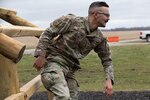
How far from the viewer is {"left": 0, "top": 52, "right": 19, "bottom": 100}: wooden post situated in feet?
14.4

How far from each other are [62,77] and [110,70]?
702mm

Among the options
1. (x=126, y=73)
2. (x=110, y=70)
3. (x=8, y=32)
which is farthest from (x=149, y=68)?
(x=8, y=32)

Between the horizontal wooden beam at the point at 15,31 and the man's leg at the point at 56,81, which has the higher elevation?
the horizontal wooden beam at the point at 15,31

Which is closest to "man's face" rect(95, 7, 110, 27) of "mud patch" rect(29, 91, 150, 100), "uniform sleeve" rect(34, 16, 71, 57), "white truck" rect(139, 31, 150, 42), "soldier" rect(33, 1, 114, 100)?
"soldier" rect(33, 1, 114, 100)

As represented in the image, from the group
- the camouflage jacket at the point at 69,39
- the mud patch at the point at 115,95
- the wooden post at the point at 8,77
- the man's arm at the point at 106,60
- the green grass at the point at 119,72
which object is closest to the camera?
the wooden post at the point at 8,77

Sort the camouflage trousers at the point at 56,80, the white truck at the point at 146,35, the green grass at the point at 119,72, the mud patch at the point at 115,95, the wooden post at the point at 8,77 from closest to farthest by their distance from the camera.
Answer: the wooden post at the point at 8,77
the camouflage trousers at the point at 56,80
the mud patch at the point at 115,95
the green grass at the point at 119,72
the white truck at the point at 146,35

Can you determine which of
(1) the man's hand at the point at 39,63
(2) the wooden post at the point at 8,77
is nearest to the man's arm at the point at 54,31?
(1) the man's hand at the point at 39,63

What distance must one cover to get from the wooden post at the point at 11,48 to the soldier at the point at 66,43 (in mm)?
827

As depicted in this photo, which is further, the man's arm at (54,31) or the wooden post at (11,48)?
the man's arm at (54,31)

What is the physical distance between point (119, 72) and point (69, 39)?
391 inches

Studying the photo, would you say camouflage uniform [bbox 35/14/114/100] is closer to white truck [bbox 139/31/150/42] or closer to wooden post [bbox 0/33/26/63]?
wooden post [bbox 0/33/26/63]

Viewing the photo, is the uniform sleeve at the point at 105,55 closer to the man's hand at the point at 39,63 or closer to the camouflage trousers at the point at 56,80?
the camouflage trousers at the point at 56,80

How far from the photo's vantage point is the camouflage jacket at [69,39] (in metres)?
5.14

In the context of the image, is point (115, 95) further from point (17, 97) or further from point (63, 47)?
point (17, 97)
